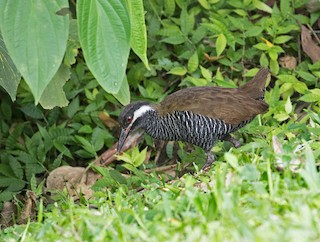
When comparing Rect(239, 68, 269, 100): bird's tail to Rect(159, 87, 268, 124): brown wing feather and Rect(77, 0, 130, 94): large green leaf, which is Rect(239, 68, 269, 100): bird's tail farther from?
Rect(77, 0, 130, 94): large green leaf

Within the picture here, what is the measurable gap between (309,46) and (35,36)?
4.60 metres

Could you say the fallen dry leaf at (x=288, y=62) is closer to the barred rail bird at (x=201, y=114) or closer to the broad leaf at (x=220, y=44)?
the broad leaf at (x=220, y=44)

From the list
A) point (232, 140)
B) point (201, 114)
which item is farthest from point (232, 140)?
point (201, 114)

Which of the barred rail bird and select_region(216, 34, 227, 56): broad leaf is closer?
the barred rail bird

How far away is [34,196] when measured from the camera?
6.41 metres

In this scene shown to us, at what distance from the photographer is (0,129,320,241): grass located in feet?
9.71

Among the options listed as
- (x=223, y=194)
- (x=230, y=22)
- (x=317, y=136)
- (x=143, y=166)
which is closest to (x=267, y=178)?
(x=223, y=194)

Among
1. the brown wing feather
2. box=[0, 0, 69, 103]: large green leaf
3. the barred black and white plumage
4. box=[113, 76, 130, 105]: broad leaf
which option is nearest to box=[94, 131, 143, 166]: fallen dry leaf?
the barred black and white plumage

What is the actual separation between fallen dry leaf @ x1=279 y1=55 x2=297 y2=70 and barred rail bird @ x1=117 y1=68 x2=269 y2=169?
121 centimetres

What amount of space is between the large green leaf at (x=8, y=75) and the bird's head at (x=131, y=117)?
1.50m

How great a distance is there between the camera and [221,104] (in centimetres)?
638

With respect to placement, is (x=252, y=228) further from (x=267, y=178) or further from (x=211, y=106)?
(x=211, y=106)

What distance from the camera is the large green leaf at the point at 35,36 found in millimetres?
3547

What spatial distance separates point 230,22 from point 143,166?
1.81m
